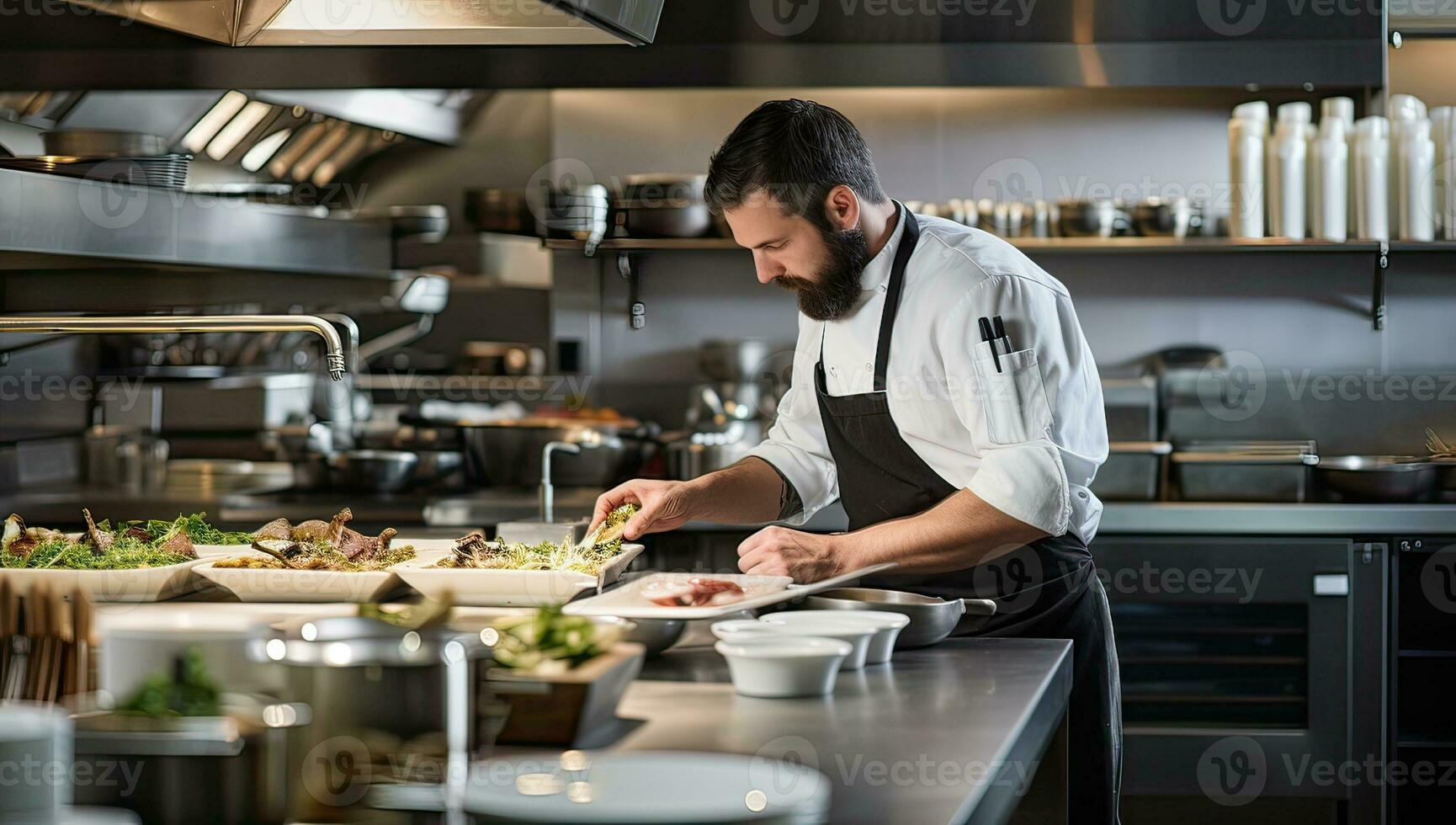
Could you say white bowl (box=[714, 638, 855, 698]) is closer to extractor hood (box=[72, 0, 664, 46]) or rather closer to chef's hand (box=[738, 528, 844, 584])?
chef's hand (box=[738, 528, 844, 584])

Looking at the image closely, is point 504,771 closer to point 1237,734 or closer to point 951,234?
point 951,234

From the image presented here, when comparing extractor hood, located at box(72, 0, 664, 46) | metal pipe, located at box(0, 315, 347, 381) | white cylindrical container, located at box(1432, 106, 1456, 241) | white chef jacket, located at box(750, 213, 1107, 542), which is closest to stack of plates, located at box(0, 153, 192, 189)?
extractor hood, located at box(72, 0, 664, 46)

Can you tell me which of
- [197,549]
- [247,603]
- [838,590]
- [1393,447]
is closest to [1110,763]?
[838,590]

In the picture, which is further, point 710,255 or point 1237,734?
point 710,255

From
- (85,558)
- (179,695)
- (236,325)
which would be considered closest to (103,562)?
(85,558)

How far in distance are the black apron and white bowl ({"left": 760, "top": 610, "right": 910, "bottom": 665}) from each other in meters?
0.59

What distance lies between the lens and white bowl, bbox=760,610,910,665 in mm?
1647

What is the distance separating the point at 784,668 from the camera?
1.47 meters

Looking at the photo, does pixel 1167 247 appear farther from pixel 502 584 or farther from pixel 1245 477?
pixel 502 584

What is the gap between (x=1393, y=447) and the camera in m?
4.02

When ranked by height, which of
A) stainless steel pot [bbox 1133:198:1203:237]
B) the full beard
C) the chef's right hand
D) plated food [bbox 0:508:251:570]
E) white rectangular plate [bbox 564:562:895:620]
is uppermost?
stainless steel pot [bbox 1133:198:1203:237]

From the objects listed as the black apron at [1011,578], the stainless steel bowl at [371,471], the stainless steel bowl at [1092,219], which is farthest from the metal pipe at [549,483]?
the stainless steel bowl at [1092,219]

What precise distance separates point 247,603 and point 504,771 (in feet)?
3.04

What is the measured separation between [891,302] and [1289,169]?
6.23 feet
